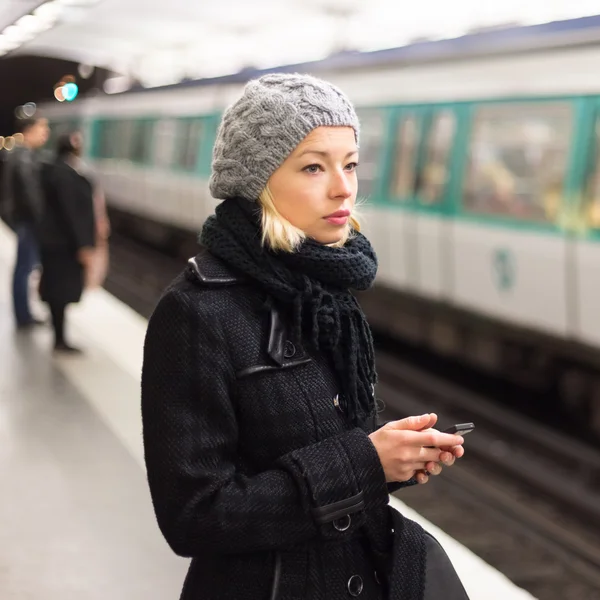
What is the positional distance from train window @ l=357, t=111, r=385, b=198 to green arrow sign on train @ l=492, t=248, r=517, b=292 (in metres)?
1.85

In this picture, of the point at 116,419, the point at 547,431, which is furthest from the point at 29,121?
the point at 547,431

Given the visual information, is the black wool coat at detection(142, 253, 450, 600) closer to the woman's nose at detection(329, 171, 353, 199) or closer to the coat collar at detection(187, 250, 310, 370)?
the coat collar at detection(187, 250, 310, 370)

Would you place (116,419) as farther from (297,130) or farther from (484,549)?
(297,130)

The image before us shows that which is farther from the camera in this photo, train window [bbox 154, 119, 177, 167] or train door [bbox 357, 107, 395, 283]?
train window [bbox 154, 119, 177, 167]

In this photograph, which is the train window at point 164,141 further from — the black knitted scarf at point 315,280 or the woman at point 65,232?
the black knitted scarf at point 315,280

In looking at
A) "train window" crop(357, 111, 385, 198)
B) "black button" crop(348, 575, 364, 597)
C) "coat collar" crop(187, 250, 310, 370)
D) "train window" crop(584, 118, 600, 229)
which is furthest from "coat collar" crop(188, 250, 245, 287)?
"train window" crop(357, 111, 385, 198)

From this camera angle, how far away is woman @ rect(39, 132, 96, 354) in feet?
20.4

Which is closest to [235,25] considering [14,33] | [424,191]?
[14,33]

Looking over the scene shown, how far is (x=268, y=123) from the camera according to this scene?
1509 millimetres

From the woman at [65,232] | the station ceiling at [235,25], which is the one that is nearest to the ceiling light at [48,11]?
the station ceiling at [235,25]

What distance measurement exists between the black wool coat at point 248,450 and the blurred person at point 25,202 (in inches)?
206

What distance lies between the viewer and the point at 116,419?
16.8 feet

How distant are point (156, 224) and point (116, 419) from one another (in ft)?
43.5

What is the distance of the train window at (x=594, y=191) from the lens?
240 inches
